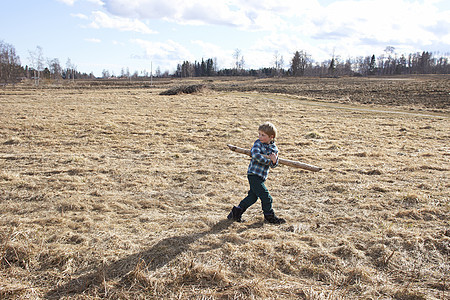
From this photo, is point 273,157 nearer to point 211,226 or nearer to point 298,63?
point 211,226

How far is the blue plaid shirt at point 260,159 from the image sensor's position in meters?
4.66

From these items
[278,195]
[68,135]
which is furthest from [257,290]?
[68,135]

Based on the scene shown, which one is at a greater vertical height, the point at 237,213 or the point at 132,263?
the point at 237,213

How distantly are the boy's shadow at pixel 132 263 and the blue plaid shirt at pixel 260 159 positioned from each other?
1.10 meters

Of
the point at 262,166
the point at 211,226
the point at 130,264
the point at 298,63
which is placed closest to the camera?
the point at 130,264

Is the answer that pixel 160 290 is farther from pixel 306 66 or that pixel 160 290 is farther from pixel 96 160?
pixel 306 66

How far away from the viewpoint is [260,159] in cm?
465

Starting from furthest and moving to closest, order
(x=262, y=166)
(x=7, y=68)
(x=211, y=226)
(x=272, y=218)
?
1. (x=7, y=68)
2. (x=272, y=218)
3. (x=211, y=226)
4. (x=262, y=166)

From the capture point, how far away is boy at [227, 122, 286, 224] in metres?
4.64

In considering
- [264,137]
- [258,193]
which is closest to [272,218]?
[258,193]

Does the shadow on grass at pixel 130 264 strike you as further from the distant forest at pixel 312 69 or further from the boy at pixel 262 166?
the distant forest at pixel 312 69

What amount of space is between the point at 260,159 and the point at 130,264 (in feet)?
7.48

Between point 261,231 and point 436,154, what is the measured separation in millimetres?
8521

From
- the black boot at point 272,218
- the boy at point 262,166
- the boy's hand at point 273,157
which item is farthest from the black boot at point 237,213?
the boy's hand at point 273,157
